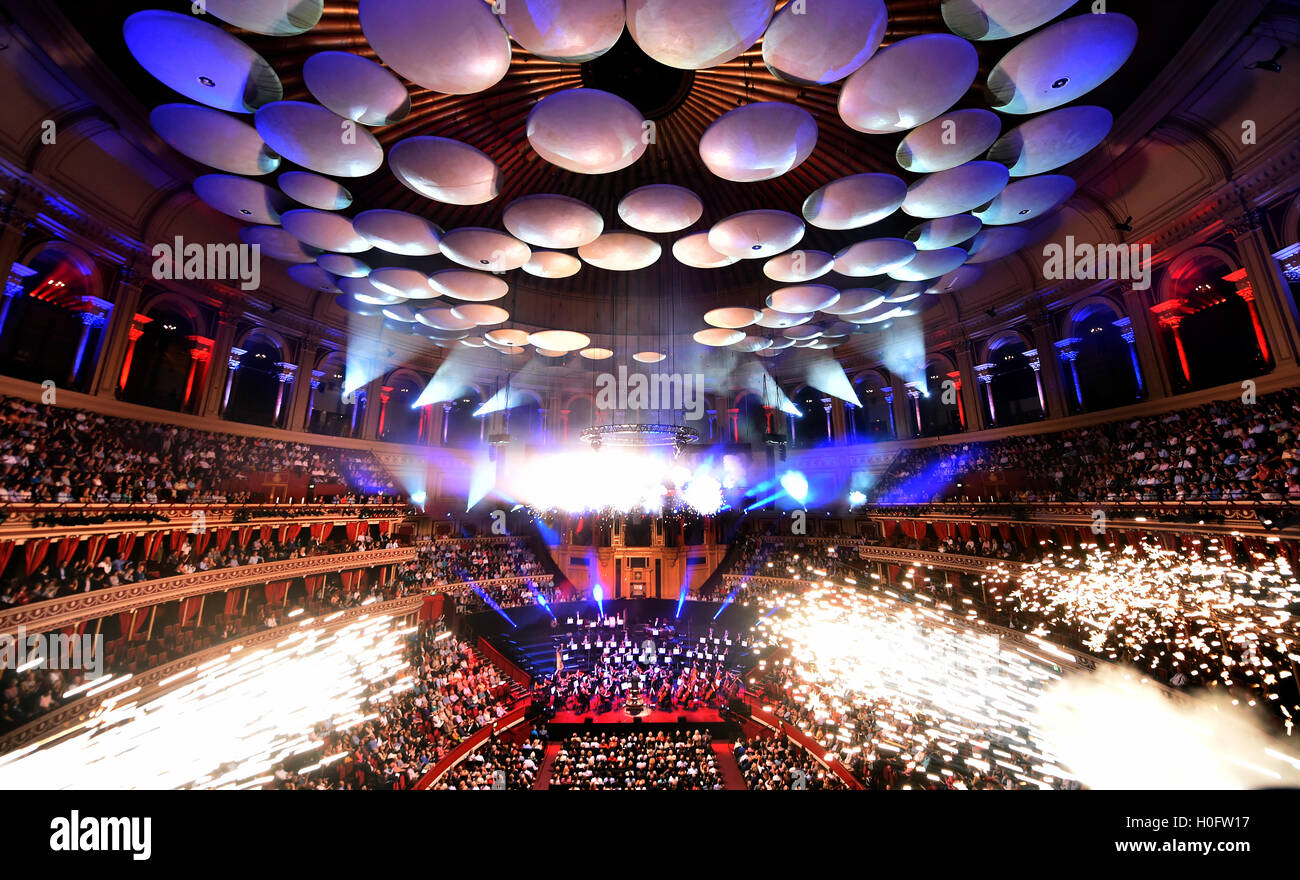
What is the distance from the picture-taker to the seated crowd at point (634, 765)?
12.1m

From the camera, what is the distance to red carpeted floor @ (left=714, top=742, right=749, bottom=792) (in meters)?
13.6

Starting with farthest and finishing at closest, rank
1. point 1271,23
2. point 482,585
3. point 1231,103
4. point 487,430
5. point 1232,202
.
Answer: point 487,430 → point 482,585 → point 1232,202 → point 1231,103 → point 1271,23

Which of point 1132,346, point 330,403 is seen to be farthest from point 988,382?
point 330,403

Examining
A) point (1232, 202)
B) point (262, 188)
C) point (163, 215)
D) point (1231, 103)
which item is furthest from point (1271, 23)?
point (163, 215)

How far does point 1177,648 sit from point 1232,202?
9665 millimetres

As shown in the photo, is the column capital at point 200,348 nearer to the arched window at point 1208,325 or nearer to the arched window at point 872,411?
the arched window at point 872,411

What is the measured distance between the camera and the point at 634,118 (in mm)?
7141

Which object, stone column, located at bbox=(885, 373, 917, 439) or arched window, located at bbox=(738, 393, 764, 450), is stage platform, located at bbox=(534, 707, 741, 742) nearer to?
arched window, located at bbox=(738, 393, 764, 450)

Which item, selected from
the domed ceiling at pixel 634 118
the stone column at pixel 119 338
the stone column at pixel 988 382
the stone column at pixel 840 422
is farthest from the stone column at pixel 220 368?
the stone column at pixel 988 382

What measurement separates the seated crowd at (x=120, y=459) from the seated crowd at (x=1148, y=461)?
22143mm

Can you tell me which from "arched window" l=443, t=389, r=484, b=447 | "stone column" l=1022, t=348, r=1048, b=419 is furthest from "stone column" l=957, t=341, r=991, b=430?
"arched window" l=443, t=389, r=484, b=447

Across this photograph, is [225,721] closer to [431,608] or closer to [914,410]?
[431,608]
